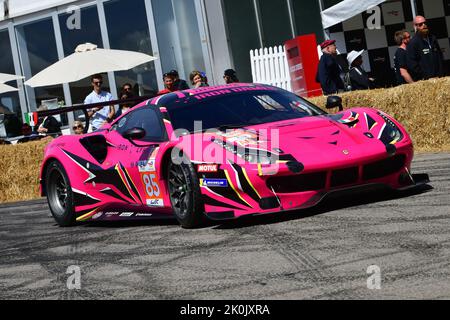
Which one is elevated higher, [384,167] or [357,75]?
[357,75]

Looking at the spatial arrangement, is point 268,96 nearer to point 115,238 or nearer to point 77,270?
point 115,238

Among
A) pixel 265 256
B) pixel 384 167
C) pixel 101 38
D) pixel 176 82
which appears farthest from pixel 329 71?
pixel 265 256

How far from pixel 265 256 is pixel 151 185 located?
2.43 m

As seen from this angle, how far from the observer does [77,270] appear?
6.96 meters

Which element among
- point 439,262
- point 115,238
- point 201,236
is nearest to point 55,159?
point 115,238

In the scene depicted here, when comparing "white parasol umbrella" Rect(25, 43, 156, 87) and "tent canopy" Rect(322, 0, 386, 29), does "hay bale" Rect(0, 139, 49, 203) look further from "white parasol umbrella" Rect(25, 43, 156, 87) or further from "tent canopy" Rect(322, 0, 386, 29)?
"tent canopy" Rect(322, 0, 386, 29)

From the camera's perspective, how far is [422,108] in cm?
1293

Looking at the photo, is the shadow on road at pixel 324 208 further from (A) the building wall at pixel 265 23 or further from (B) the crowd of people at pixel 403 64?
(A) the building wall at pixel 265 23

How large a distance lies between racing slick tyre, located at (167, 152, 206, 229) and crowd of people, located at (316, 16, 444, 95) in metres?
6.77

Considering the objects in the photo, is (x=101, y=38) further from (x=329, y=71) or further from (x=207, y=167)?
(x=207, y=167)

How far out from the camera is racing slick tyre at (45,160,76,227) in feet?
33.5

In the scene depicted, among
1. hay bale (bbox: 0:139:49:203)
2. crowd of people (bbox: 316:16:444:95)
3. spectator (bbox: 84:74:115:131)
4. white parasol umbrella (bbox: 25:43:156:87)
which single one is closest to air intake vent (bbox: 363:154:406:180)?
crowd of people (bbox: 316:16:444:95)
